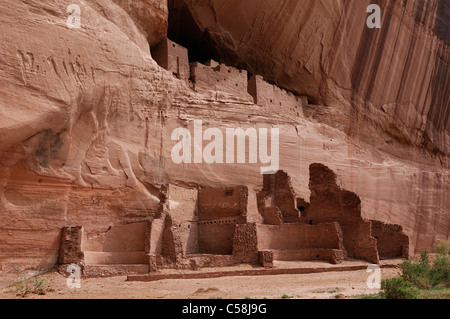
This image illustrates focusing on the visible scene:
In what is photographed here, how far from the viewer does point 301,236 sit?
19.2 meters

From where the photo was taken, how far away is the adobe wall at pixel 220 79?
75.5 ft

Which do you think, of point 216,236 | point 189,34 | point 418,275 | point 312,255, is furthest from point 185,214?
point 189,34

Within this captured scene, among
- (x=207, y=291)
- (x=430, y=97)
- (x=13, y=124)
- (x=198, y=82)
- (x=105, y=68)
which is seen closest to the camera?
(x=207, y=291)

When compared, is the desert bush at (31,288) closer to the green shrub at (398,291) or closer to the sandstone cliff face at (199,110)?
the sandstone cliff face at (199,110)

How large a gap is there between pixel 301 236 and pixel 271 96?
8585mm

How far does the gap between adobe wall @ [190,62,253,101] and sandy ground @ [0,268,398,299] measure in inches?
403

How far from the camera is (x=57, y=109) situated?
16.3m

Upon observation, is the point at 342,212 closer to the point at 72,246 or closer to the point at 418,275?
the point at 418,275

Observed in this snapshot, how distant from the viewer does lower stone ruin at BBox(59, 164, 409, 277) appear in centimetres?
1641

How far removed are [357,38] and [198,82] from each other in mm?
8999

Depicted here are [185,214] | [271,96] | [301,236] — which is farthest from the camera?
[271,96]

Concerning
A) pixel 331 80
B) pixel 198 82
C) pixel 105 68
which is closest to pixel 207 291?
pixel 105 68

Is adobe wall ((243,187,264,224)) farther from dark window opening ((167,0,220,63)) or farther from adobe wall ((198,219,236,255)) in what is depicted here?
dark window opening ((167,0,220,63))

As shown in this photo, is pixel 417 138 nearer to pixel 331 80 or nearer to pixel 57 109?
pixel 331 80
